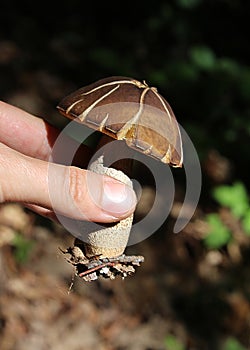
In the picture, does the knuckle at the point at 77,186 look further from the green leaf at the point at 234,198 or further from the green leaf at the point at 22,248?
the green leaf at the point at 234,198

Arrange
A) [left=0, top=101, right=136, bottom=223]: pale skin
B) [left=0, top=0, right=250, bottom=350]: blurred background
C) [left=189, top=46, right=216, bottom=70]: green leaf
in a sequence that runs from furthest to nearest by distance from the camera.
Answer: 1. [left=189, top=46, right=216, bottom=70]: green leaf
2. [left=0, top=0, right=250, bottom=350]: blurred background
3. [left=0, top=101, right=136, bottom=223]: pale skin

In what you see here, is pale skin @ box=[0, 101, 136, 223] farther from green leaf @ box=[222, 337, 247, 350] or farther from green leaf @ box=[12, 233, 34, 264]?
green leaf @ box=[222, 337, 247, 350]

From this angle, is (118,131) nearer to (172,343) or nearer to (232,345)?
(172,343)

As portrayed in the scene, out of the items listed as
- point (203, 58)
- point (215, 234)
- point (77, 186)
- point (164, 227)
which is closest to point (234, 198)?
point (215, 234)

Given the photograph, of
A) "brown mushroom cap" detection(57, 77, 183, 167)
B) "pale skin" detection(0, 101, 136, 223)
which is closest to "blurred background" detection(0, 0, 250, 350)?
"pale skin" detection(0, 101, 136, 223)

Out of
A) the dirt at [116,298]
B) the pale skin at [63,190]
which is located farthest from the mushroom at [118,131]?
the dirt at [116,298]

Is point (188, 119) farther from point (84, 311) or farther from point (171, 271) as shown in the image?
point (84, 311)
